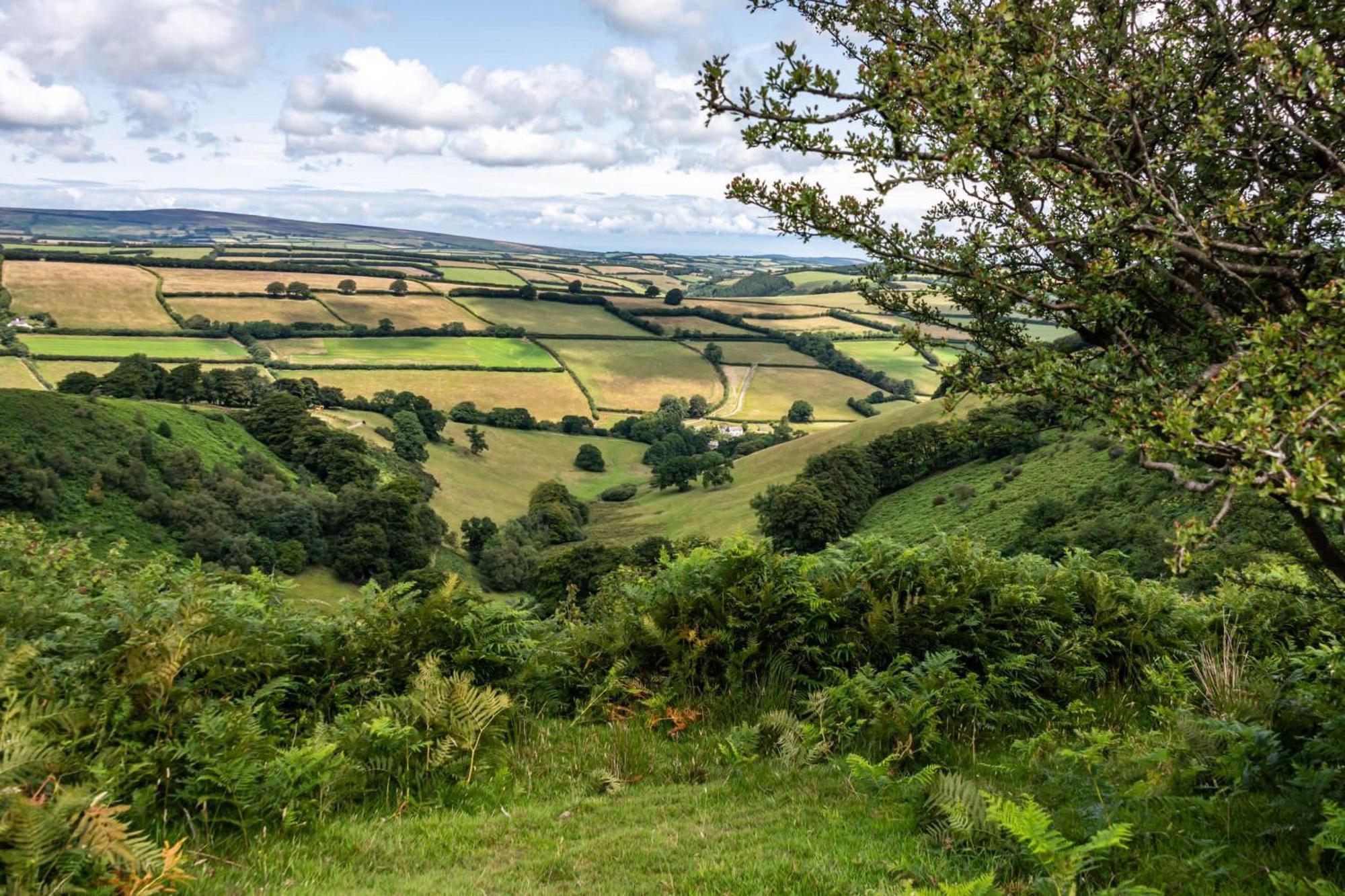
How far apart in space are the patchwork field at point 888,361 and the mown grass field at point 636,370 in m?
33.3

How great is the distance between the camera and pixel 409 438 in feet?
361

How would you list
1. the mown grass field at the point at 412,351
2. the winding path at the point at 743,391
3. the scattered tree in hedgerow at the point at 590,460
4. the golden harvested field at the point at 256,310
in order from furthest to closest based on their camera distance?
the golden harvested field at the point at 256,310
the winding path at the point at 743,391
the mown grass field at the point at 412,351
the scattered tree in hedgerow at the point at 590,460

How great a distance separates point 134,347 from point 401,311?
5262cm

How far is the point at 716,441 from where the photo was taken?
410 feet

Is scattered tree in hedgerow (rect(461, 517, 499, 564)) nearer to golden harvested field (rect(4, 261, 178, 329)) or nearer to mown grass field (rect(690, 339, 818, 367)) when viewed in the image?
mown grass field (rect(690, 339, 818, 367))

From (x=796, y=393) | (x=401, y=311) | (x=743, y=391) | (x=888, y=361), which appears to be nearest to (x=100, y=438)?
(x=401, y=311)

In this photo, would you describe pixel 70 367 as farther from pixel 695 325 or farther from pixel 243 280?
pixel 695 325

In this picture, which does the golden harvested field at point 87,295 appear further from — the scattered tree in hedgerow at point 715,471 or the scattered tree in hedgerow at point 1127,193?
the scattered tree in hedgerow at point 1127,193

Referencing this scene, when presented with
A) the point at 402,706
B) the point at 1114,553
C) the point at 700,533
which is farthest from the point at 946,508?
the point at 402,706

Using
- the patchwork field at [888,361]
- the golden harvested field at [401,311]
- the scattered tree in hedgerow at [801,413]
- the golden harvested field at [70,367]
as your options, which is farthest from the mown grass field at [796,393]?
the golden harvested field at [70,367]

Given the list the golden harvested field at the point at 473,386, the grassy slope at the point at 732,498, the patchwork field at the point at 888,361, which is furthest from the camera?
the patchwork field at the point at 888,361

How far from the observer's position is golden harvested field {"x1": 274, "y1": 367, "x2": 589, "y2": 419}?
12700cm

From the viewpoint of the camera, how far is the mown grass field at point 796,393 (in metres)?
136

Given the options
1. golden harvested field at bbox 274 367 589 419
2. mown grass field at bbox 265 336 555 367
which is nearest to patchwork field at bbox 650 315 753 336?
mown grass field at bbox 265 336 555 367
